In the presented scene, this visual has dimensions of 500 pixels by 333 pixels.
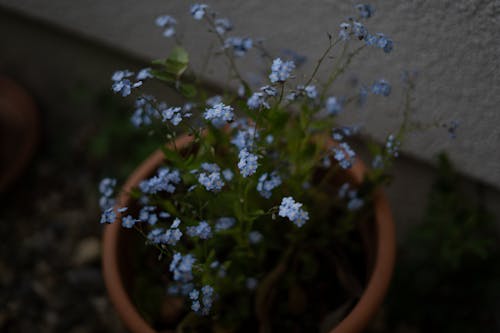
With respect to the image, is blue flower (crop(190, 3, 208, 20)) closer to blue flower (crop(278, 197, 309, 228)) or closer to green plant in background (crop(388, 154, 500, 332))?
blue flower (crop(278, 197, 309, 228))

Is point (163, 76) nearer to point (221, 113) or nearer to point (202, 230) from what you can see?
point (221, 113)

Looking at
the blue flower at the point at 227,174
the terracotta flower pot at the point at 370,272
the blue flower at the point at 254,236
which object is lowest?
the terracotta flower pot at the point at 370,272

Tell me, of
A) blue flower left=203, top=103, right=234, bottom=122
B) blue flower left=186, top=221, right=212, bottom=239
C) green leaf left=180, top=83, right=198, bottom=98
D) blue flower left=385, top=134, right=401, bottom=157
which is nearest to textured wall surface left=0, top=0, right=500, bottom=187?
blue flower left=385, top=134, right=401, bottom=157

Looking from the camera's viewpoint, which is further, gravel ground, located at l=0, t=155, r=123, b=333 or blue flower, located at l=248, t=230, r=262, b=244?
gravel ground, located at l=0, t=155, r=123, b=333

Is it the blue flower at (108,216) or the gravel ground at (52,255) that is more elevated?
the blue flower at (108,216)

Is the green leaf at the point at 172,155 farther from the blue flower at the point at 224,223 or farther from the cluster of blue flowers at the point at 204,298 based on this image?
the cluster of blue flowers at the point at 204,298

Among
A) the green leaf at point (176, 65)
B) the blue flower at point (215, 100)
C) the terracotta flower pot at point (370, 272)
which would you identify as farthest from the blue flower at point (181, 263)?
the green leaf at point (176, 65)

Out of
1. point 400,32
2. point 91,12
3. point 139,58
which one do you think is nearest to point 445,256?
point 400,32

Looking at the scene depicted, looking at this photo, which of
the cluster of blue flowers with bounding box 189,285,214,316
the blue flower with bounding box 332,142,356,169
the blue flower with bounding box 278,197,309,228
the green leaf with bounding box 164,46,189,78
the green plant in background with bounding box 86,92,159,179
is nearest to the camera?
the blue flower with bounding box 278,197,309,228
